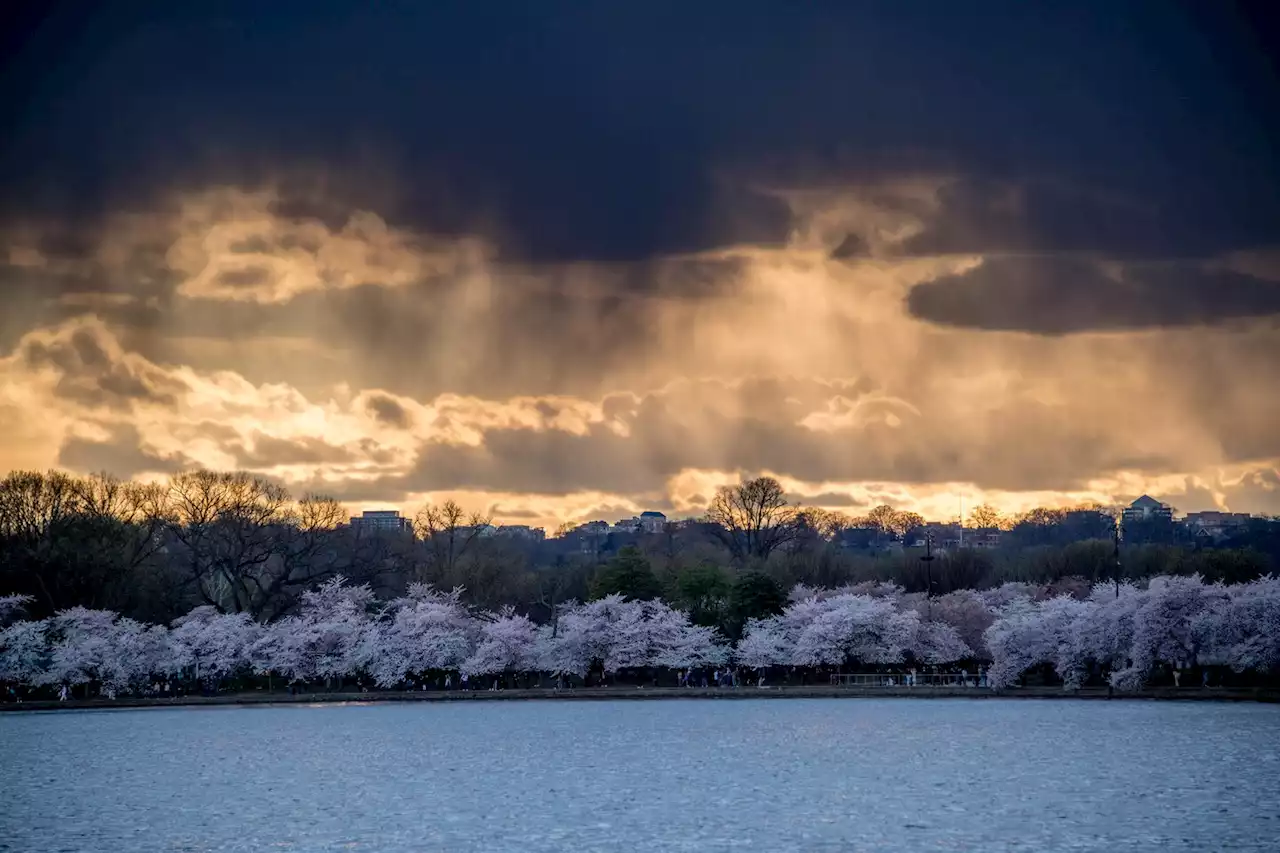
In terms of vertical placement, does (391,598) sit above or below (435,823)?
above

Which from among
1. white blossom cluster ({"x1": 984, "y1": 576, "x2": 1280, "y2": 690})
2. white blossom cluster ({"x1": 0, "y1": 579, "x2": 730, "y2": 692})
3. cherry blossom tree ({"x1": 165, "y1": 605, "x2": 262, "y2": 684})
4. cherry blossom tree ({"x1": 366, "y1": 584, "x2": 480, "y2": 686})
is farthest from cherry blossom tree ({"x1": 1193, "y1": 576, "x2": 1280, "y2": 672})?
cherry blossom tree ({"x1": 165, "y1": 605, "x2": 262, "y2": 684})

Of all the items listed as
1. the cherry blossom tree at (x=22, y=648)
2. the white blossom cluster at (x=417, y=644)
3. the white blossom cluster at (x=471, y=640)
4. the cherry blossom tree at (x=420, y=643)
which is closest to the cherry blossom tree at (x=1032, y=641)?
the white blossom cluster at (x=471, y=640)

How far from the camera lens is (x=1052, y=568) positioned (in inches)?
5600

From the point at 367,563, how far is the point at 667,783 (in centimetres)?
8085

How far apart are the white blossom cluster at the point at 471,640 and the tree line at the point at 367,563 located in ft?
9.98

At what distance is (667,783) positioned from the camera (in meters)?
53.0

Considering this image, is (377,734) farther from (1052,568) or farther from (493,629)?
(1052,568)

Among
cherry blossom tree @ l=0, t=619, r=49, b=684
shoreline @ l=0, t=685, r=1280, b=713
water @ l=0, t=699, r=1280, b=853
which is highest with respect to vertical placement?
cherry blossom tree @ l=0, t=619, r=49, b=684

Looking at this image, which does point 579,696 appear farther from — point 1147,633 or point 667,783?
point 667,783

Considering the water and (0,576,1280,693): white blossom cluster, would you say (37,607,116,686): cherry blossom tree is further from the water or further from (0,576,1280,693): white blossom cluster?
the water

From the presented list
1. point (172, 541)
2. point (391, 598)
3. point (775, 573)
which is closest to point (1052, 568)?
point (775, 573)

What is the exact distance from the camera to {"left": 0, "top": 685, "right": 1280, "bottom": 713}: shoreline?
317 feet

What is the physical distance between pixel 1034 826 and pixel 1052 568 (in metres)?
104

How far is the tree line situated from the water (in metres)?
27.1
